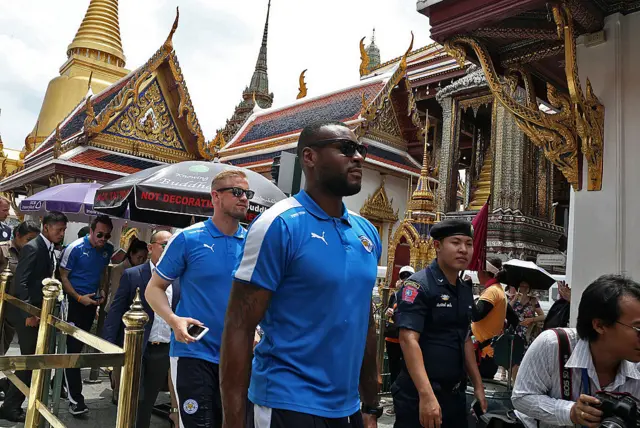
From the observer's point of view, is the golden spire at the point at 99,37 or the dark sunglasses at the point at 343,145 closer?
the dark sunglasses at the point at 343,145

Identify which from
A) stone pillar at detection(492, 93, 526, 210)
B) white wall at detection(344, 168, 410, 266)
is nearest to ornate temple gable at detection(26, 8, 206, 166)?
white wall at detection(344, 168, 410, 266)

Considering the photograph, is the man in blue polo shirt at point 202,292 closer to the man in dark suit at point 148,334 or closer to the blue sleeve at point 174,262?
the blue sleeve at point 174,262

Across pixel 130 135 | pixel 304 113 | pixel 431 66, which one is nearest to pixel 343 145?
pixel 130 135

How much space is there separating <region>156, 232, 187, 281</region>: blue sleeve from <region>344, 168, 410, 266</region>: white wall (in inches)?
419

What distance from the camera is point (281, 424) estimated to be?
5.84 ft

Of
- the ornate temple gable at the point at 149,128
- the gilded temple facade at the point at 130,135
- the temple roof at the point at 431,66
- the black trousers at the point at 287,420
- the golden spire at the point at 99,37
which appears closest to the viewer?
the black trousers at the point at 287,420

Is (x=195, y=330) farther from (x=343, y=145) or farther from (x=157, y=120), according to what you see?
(x=157, y=120)

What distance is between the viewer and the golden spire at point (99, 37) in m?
28.1

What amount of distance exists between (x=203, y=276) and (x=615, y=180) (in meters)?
3.27

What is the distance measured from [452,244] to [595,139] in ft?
5.98

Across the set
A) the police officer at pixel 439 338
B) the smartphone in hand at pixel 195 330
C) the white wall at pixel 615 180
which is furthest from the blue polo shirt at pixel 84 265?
the white wall at pixel 615 180

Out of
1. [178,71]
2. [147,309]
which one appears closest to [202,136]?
[178,71]

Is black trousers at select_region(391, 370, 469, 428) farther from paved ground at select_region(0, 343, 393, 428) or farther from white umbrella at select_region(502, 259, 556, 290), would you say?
white umbrella at select_region(502, 259, 556, 290)

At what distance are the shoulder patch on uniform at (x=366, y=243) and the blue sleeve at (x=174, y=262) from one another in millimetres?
1513
